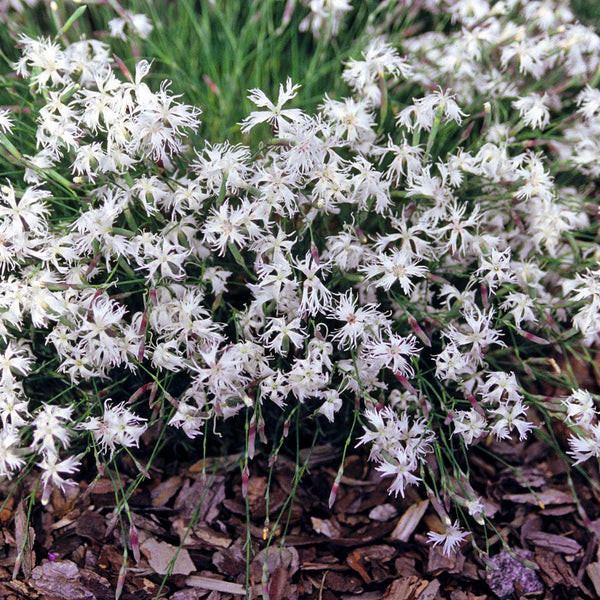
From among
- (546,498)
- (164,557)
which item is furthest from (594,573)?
(164,557)

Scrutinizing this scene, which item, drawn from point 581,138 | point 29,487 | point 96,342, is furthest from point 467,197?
point 29,487

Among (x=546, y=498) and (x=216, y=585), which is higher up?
(x=216, y=585)

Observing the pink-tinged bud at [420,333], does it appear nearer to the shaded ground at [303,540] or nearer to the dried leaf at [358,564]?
the shaded ground at [303,540]

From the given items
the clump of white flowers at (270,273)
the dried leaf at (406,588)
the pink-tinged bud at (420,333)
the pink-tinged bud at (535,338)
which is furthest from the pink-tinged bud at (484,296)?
the dried leaf at (406,588)

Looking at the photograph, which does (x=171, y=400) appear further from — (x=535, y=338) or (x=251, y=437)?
(x=535, y=338)

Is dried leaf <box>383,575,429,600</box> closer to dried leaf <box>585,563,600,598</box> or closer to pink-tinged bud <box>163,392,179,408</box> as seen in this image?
dried leaf <box>585,563,600,598</box>

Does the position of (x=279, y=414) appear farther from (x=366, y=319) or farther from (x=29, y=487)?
(x=29, y=487)
